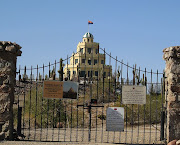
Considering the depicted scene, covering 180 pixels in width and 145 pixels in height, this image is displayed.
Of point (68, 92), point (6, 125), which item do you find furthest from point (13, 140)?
point (68, 92)

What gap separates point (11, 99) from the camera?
9023 millimetres

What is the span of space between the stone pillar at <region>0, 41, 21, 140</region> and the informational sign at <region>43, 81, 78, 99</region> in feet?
3.53

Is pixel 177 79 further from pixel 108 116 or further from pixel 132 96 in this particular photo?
pixel 108 116

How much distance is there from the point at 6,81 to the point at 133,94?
396 cm

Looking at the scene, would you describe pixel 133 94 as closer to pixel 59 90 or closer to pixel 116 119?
pixel 116 119

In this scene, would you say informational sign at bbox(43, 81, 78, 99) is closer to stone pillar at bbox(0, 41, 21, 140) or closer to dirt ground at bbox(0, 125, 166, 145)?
stone pillar at bbox(0, 41, 21, 140)

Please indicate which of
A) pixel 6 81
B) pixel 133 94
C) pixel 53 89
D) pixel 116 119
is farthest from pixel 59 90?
pixel 133 94

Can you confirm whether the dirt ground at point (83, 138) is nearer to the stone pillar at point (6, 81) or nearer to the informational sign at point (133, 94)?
the stone pillar at point (6, 81)

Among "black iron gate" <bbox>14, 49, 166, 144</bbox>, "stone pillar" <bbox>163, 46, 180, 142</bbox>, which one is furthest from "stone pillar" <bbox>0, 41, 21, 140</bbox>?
"stone pillar" <bbox>163, 46, 180, 142</bbox>

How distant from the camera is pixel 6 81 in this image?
8914mm

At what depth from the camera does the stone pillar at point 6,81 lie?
8898mm

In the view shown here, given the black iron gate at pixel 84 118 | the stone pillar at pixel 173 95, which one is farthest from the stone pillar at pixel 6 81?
the stone pillar at pixel 173 95

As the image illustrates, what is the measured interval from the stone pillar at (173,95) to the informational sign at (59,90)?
2.90m

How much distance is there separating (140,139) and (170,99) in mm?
2996
